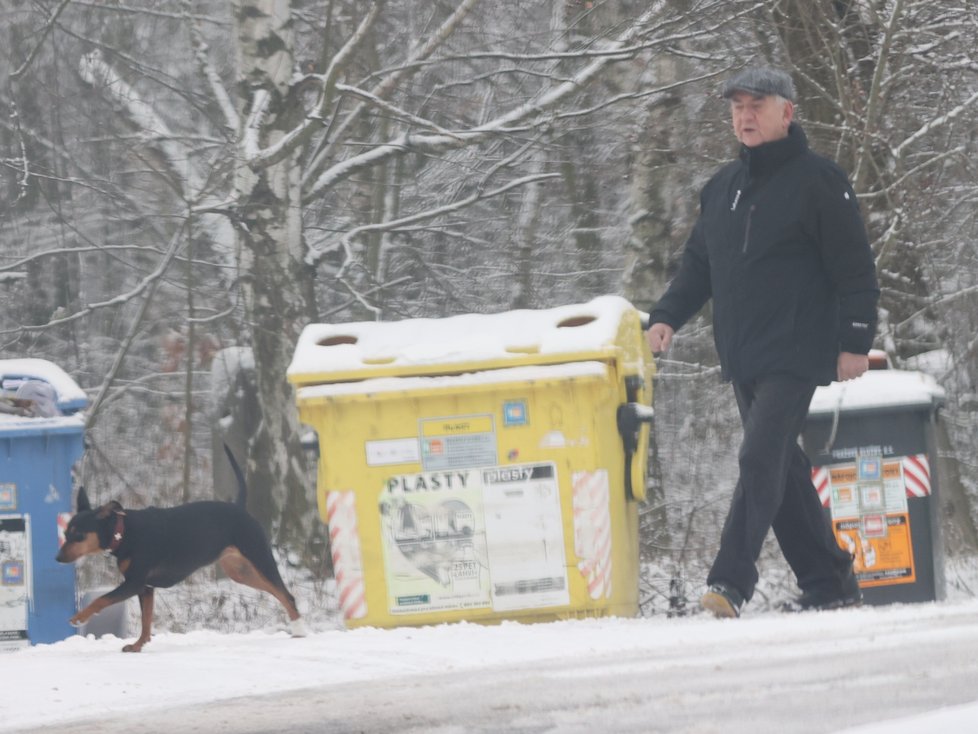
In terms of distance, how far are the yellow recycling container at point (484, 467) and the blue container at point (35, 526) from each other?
131cm

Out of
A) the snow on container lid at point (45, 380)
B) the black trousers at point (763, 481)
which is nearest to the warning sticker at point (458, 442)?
the black trousers at point (763, 481)

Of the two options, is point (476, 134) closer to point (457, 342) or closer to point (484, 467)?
point (457, 342)

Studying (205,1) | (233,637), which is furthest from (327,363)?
(205,1)

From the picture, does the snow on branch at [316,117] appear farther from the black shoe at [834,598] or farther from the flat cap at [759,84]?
the black shoe at [834,598]

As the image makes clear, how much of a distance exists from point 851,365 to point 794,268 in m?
0.41

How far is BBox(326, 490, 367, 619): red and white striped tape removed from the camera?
6938 mm

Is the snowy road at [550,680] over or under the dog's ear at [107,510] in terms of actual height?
under

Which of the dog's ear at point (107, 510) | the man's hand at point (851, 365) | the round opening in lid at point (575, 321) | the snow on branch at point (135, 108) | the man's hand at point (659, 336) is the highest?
the snow on branch at point (135, 108)

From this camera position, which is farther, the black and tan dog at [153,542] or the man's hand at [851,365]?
the black and tan dog at [153,542]

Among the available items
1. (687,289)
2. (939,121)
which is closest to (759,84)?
(687,289)

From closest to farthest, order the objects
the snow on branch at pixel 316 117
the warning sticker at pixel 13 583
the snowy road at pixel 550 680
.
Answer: the snowy road at pixel 550 680 < the warning sticker at pixel 13 583 < the snow on branch at pixel 316 117

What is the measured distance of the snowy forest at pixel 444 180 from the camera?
1008cm

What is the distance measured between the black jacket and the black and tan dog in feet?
7.65

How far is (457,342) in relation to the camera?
7020 millimetres
